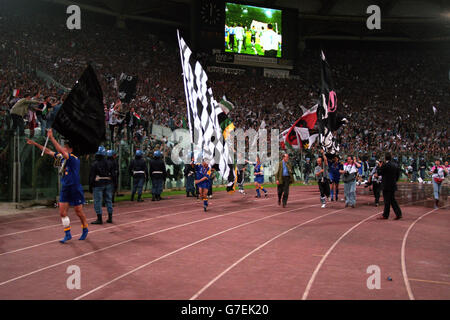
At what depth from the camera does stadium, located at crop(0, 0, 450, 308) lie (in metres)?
6.16

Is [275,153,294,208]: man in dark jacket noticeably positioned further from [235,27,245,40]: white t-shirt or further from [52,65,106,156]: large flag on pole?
[235,27,245,40]: white t-shirt

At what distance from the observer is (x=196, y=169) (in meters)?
18.2

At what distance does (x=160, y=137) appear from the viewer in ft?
69.1

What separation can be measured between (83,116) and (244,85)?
Answer: 116 ft

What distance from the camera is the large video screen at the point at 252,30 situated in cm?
3828

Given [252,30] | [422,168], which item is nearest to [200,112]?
[422,168]

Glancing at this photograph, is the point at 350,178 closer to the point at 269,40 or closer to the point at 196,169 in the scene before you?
the point at 196,169

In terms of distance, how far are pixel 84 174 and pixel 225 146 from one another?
6.42 m

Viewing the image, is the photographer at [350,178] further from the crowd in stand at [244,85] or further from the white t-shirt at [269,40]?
the white t-shirt at [269,40]

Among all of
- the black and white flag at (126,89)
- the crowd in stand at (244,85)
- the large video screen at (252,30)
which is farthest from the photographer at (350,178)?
the large video screen at (252,30)

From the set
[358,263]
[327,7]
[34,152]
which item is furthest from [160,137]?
[327,7]

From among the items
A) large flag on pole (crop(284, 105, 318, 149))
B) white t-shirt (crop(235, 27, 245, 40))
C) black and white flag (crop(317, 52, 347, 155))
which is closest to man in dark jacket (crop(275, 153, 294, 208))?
black and white flag (crop(317, 52, 347, 155))

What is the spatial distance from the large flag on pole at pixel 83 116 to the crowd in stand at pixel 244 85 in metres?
7.00

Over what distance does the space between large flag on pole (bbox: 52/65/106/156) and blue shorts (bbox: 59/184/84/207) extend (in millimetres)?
680
